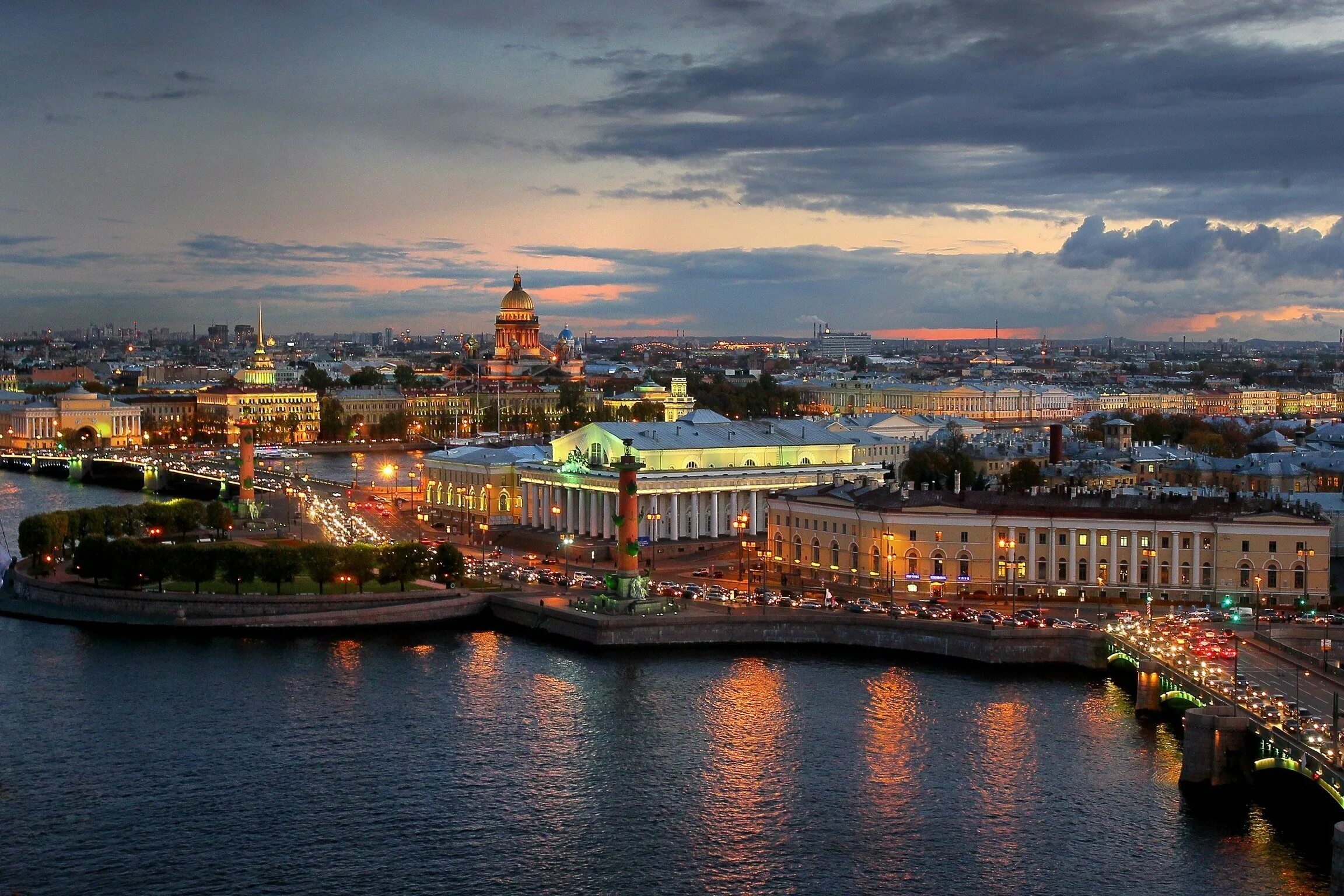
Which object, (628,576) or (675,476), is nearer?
(628,576)

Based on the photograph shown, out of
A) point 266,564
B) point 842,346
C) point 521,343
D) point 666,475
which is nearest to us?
point 266,564

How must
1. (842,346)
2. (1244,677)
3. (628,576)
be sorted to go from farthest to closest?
(842,346), (628,576), (1244,677)

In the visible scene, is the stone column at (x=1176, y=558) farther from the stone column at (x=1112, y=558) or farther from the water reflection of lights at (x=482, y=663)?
the water reflection of lights at (x=482, y=663)

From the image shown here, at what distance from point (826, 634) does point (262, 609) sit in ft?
27.9

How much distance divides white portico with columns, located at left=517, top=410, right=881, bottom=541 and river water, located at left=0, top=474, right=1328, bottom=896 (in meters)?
9.88

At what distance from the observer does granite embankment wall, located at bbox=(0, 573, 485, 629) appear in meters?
24.8

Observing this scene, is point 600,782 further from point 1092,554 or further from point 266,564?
point 266,564

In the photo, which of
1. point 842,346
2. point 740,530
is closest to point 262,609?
point 740,530

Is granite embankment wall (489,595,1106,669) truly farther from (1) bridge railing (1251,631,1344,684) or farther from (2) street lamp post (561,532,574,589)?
(2) street lamp post (561,532,574,589)

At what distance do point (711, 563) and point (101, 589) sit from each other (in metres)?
10.1

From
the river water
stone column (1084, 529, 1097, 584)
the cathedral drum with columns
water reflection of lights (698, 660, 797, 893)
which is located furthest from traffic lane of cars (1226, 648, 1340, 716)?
the cathedral drum with columns

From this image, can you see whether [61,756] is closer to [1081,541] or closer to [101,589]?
[101,589]

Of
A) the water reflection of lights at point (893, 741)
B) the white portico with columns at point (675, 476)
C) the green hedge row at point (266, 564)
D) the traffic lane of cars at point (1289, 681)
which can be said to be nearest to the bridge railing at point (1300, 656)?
the traffic lane of cars at point (1289, 681)

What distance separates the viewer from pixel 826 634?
894 inches
